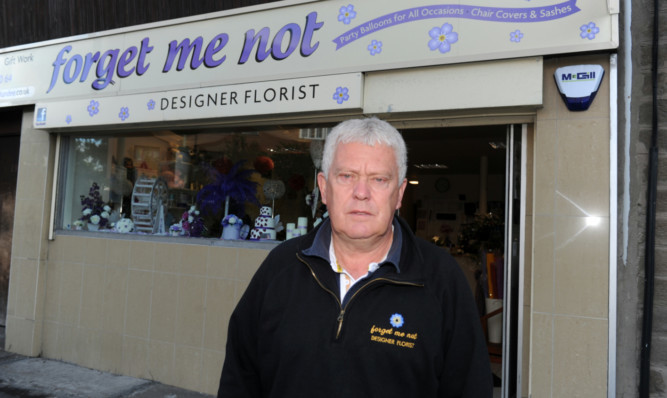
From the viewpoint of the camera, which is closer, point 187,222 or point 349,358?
point 349,358

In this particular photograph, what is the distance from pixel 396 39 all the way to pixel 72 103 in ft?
11.6

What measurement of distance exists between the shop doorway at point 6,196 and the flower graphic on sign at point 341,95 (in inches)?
180

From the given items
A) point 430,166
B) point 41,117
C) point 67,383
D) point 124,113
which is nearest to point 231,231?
point 124,113

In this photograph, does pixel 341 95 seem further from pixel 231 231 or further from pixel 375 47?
pixel 231 231

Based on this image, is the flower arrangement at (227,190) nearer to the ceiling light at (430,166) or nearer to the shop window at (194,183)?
the shop window at (194,183)

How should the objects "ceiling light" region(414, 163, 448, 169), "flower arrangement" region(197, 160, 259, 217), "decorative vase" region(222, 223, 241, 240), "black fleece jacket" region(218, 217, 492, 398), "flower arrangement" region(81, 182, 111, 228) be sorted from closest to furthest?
1. "black fleece jacket" region(218, 217, 492, 398)
2. "decorative vase" region(222, 223, 241, 240)
3. "flower arrangement" region(197, 160, 259, 217)
4. "flower arrangement" region(81, 182, 111, 228)
5. "ceiling light" region(414, 163, 448, 169)

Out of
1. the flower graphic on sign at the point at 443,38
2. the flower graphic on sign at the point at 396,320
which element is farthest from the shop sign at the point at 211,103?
the flower graphic on sign at the point at 396,320

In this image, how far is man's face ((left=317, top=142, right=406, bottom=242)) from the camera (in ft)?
5.74

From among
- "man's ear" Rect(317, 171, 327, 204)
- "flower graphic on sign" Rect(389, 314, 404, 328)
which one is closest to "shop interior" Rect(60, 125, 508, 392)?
"man's ear" Rect(317, 171, 327, 204)

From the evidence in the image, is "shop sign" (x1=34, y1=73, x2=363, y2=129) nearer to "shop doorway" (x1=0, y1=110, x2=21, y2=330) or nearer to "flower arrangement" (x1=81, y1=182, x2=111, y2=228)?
"flower arrangement" (x1=81, y1=182, x2=111, y2=228)

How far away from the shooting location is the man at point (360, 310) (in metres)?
1.62

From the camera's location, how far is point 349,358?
1.62m

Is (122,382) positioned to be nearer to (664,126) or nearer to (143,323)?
(143,323)

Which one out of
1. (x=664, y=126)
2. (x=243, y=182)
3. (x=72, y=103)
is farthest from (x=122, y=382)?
(x=664, y=126)
